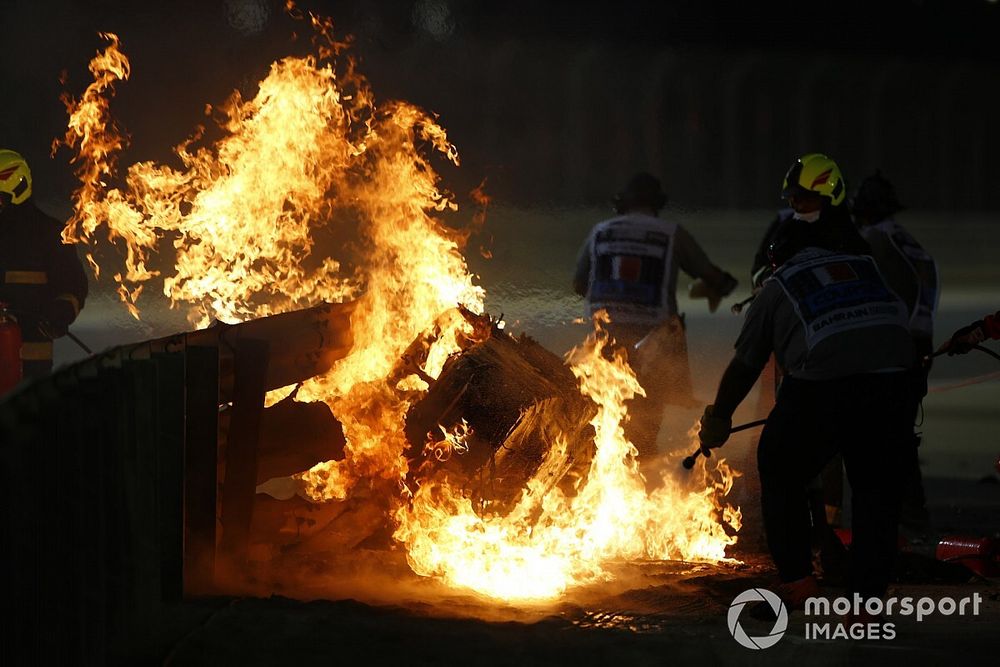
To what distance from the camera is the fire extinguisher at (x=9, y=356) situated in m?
8.58

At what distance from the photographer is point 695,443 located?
914cm

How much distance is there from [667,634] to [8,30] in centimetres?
1531

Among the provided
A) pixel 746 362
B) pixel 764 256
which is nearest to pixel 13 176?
pixel 764 256

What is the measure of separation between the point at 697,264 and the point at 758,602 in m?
3.51

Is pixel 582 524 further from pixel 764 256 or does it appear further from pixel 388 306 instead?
pixel 764 256

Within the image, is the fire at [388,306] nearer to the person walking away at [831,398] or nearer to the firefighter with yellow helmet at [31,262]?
the firefighter with yellow helmet at [31,262]

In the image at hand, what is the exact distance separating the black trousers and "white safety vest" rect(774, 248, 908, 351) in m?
0.22

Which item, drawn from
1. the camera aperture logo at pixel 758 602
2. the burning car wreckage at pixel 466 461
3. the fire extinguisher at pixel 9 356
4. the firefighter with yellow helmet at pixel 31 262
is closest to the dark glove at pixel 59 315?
the firefighter with yellow helmet at pixel 31 262

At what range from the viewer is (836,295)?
540cm

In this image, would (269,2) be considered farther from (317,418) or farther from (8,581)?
(8,581)

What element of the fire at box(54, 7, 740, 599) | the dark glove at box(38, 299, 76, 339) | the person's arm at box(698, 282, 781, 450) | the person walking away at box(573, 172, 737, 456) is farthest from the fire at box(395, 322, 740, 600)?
the dark glove at box(38, 299, 76, 339)

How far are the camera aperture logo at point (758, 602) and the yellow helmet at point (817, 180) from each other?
6.13 feet

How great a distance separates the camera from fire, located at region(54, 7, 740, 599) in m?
6.74

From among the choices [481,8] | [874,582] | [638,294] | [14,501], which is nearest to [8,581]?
[14,501]
